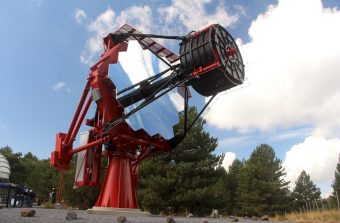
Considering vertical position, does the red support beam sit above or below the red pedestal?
above

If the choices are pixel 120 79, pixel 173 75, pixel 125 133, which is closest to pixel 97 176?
pixel 125 133

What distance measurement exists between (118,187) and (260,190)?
48.3 metres

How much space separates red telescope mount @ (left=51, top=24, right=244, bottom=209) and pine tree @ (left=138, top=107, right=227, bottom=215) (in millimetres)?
14231

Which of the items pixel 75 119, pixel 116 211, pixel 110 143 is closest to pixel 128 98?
pixel 110 143

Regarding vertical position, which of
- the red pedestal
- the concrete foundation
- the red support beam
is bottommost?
the concrete foundation

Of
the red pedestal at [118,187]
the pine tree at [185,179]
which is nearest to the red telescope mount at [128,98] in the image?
the red pedestal at [118,187]

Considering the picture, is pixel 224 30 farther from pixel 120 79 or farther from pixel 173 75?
pixel 120 79

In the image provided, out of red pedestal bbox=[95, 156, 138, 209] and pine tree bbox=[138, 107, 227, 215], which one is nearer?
red pedestal bbox=[95, 156, 138, 209]

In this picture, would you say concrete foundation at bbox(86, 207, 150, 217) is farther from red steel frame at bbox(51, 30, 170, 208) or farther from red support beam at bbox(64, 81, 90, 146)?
red support beam at bbox(64, 81, 90, 146)

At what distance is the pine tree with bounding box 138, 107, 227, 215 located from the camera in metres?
37.8

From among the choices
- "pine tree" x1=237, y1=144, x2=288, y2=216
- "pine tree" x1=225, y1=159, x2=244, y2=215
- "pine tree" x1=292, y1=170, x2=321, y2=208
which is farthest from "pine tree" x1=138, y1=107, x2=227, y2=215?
"pine tree" x1=292, y1=170, x2=321, y2=208

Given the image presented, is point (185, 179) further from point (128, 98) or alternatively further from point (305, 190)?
point (305, 190)

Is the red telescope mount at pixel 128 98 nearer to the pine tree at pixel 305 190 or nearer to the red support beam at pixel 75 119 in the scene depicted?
the red support beam at pixel 75 119

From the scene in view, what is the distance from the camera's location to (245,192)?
215 ft
